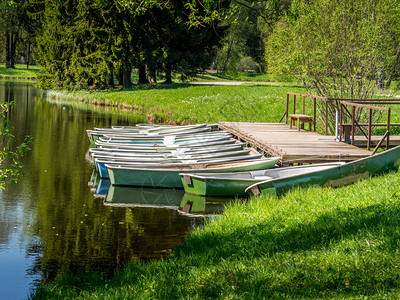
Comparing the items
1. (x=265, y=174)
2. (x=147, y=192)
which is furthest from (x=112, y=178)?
(x=265, y=174)

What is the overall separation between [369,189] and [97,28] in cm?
3666

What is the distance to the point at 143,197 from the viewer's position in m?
13.3

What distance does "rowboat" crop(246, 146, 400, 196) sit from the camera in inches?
458

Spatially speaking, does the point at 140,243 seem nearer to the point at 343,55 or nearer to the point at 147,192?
the point at 147,192

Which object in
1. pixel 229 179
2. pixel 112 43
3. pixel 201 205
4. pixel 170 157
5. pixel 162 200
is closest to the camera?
pixel 201 205

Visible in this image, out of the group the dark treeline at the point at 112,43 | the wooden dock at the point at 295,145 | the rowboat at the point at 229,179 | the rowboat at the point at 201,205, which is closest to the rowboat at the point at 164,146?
the wooden dock at the point at 295,145

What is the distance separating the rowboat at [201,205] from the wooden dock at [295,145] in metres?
1.85

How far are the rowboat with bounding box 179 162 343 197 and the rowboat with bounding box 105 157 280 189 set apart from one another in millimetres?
345

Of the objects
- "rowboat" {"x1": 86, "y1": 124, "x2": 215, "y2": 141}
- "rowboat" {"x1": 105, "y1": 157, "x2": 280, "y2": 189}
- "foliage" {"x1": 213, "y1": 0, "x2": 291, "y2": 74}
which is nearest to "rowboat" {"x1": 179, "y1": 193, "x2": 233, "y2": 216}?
"rowboat" {"x1": 105, "y1": 157, "x2": 280, "y2": 189}

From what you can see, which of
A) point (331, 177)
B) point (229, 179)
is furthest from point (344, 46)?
point (229, 179)

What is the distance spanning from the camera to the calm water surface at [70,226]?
27.4 ft

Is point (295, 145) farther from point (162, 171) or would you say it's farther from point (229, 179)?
point (162, 171)

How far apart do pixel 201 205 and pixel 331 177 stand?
2.93 meters

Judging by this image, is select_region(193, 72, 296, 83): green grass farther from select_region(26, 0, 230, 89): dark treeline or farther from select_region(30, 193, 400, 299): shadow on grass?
select_region(30, 193, 400, 299): shadow on grass
